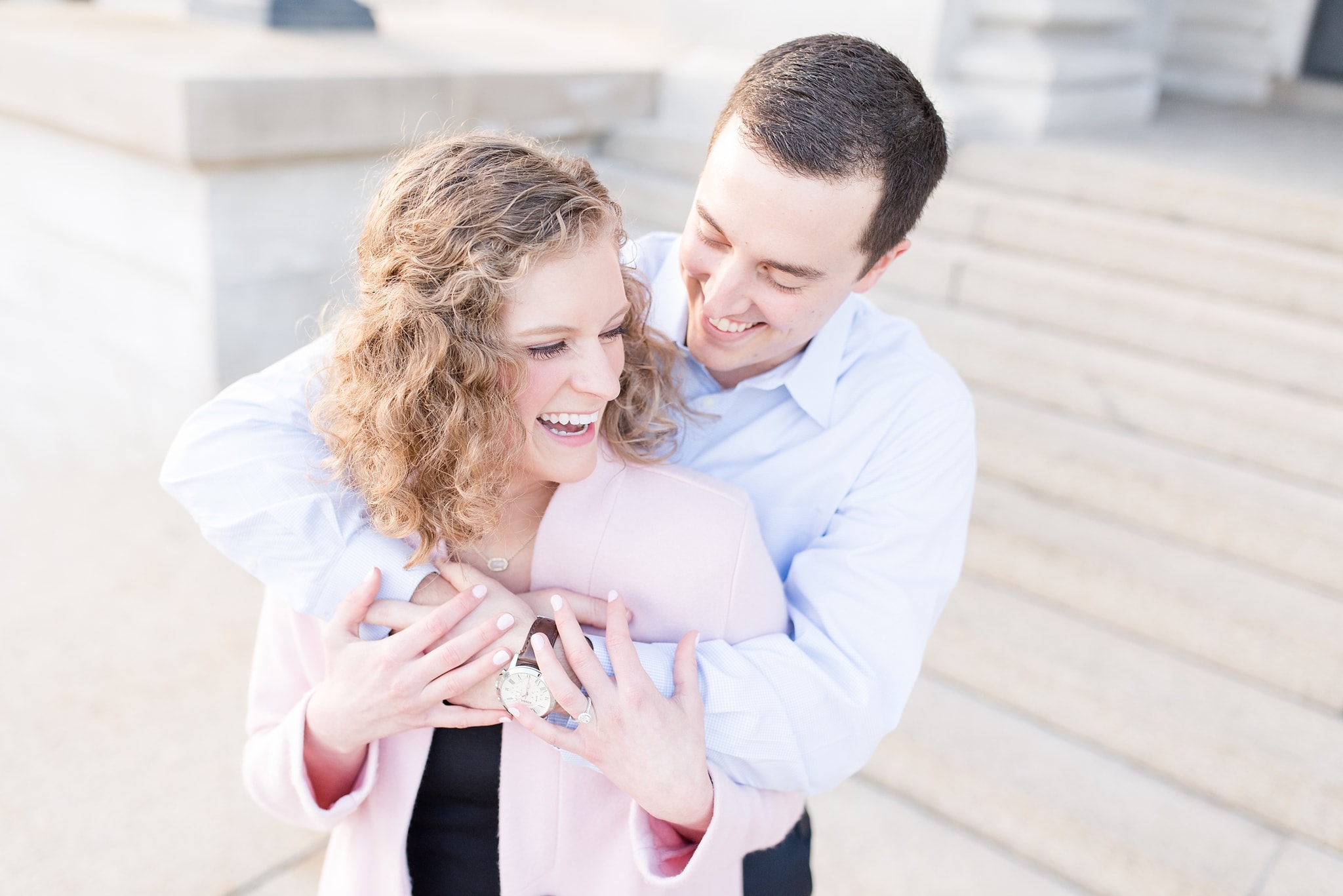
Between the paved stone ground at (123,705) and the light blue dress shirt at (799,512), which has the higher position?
the light blue dress shirt at (799,512)

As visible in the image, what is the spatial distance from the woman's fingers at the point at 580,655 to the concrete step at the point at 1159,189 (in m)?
3.25

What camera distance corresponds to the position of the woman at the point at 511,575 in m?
1.25

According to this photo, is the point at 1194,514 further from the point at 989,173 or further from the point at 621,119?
the point at 621,119

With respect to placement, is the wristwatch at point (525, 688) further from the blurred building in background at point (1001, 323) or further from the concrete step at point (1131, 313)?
the concrete step at point (1131, 313)

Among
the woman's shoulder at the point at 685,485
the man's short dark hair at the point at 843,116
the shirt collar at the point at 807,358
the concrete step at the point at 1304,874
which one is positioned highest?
the man's short dark hair at the point at 843,116

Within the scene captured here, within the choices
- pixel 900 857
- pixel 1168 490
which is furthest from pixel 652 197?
pixel 900 857

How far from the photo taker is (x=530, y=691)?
1240 millimetres

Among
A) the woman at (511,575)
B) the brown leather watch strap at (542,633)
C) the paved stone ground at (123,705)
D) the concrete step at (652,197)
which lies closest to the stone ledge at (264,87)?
the concrete step at (652,197)

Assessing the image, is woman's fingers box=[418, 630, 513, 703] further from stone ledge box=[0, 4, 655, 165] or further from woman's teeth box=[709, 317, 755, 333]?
stone ledge box=[0, 4, 655, 165]

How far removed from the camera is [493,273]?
1239 mm

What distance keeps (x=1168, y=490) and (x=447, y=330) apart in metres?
2.39

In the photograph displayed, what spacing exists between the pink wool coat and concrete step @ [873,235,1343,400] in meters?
2.42

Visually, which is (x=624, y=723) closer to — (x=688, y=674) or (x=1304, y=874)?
(x=688, y=674)

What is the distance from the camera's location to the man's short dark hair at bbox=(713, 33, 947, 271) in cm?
153
